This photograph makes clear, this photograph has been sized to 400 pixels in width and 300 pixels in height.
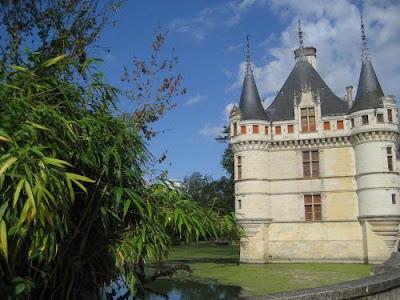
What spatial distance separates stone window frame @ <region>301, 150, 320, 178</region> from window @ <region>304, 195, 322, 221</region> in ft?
3.55

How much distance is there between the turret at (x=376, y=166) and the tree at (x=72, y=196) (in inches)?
653

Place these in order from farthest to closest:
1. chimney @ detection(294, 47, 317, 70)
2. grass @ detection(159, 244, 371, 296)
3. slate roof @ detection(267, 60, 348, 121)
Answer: chimney @ detection(294, 47, 317, 70)
slate roof @ detection(267, 60, 348, 121)
grass @ detection(159, 244, 371, 296)

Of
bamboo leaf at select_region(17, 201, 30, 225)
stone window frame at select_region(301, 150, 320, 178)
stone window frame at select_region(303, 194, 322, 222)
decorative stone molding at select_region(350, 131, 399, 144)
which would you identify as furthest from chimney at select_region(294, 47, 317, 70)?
bamboo leaf at select_region(17, 201, 30, 225)

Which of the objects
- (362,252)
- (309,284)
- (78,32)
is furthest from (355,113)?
(78,32)

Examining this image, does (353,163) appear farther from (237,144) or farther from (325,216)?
(237,144)

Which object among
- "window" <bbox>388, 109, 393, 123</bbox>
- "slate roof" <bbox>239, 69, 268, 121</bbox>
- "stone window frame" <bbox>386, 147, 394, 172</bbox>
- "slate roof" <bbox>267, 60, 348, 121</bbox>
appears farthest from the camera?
"slate roof" <bbox>267, 60, 348, 121</bbox>

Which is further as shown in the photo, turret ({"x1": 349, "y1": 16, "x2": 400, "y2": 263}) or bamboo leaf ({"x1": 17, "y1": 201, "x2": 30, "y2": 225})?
turret ({"x1": 349, "y1": 16, "x2": 400, "y2": 263})

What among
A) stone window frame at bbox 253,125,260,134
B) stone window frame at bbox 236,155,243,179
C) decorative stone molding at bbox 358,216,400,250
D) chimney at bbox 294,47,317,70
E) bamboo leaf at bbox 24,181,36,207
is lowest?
bamboo leaf at bbox 24,181,36,207

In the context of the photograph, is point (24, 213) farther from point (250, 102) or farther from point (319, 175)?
point (250, 102)

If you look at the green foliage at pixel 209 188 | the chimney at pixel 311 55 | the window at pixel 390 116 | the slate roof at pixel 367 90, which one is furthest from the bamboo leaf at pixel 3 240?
the chimney at pixel 311 55

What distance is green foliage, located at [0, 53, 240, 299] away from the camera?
218 centimetres

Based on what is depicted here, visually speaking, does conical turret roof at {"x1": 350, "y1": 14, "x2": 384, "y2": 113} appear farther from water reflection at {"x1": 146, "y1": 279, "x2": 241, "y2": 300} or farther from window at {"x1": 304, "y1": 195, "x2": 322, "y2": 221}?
water reflection at {"x1": 146, "y1": 279, "x2": 241, "y2": 300}

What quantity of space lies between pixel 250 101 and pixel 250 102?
0.06 m

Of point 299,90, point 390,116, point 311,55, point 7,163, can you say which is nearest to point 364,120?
point 390,116
